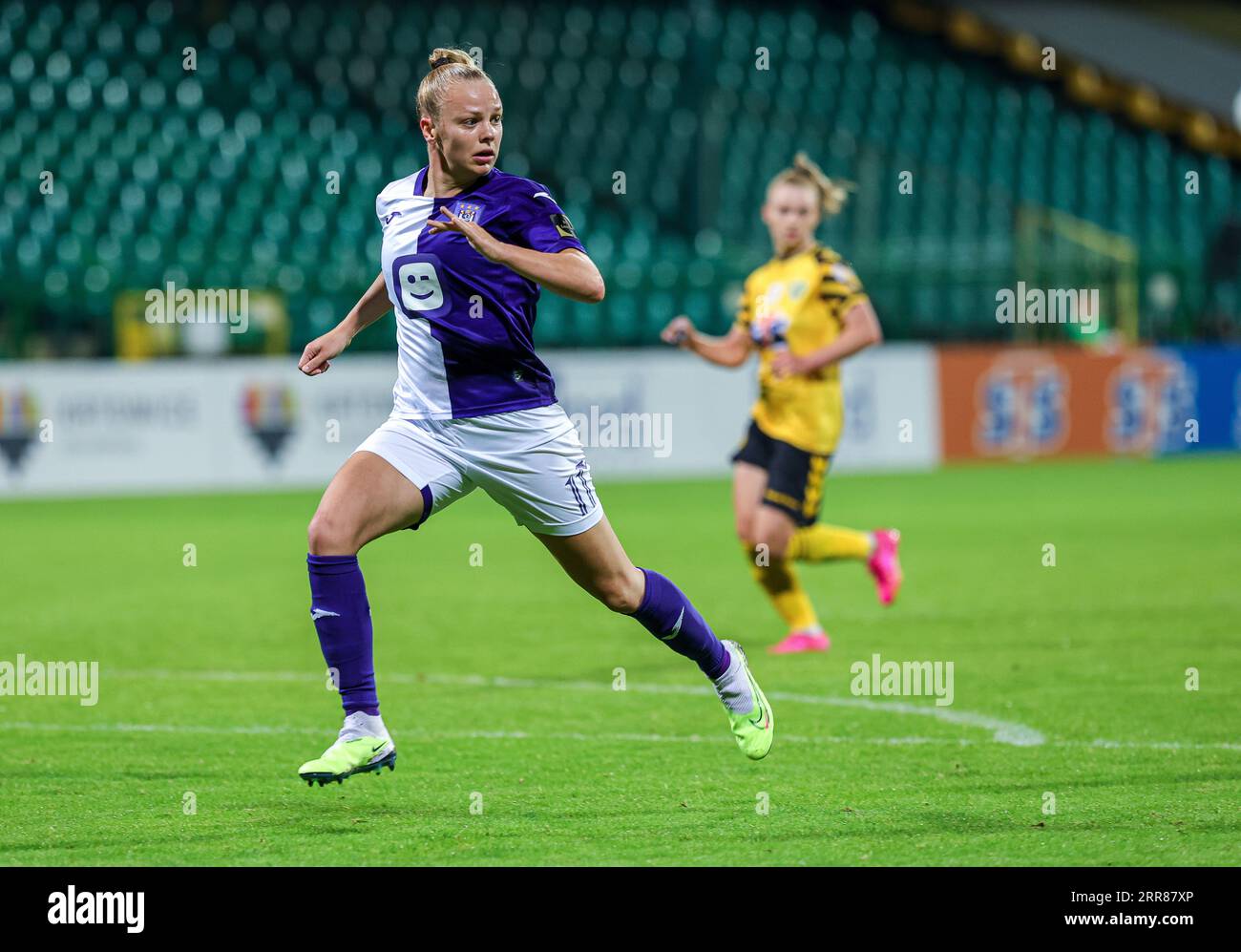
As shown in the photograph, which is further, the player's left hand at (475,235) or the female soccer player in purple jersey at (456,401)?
the female soccer player in purple jersey at (456,401)

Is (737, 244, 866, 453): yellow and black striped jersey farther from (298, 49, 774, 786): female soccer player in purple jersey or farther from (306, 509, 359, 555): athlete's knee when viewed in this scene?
(306, 509, 359, 555): athlete's knee

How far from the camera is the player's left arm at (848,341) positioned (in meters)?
8.87

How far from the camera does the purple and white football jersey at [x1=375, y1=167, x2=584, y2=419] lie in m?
5.77

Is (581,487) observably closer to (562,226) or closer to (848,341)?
(562,226)

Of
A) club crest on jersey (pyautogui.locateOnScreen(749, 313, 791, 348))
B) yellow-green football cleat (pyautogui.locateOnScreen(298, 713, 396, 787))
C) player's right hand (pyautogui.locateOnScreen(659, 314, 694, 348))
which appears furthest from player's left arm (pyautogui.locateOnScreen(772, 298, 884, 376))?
yellow-green football cleat (pyautogui.locateOnScreen(298, 713, 396, 787))

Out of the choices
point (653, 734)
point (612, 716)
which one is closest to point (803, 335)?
point (612, 716)

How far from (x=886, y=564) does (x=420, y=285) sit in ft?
15.8

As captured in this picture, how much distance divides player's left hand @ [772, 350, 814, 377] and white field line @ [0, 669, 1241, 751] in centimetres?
147

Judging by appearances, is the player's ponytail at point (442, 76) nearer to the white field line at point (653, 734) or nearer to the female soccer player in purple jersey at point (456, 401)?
the female soccer player in purple jersey at point (456, 401)

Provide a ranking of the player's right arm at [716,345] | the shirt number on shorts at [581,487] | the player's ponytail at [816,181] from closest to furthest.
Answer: the shirt number on shorts at [581,487]
the player's right arm at [716,345]
the player's ponytail at [816,181]

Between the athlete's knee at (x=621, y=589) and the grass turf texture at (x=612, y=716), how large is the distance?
583mm

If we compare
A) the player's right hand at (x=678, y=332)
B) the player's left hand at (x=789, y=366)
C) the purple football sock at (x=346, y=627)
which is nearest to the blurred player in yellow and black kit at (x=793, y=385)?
the player's left hand at (x=789, y=366)

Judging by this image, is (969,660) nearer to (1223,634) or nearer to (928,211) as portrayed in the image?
(1223,634)

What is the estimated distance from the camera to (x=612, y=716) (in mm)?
7473
